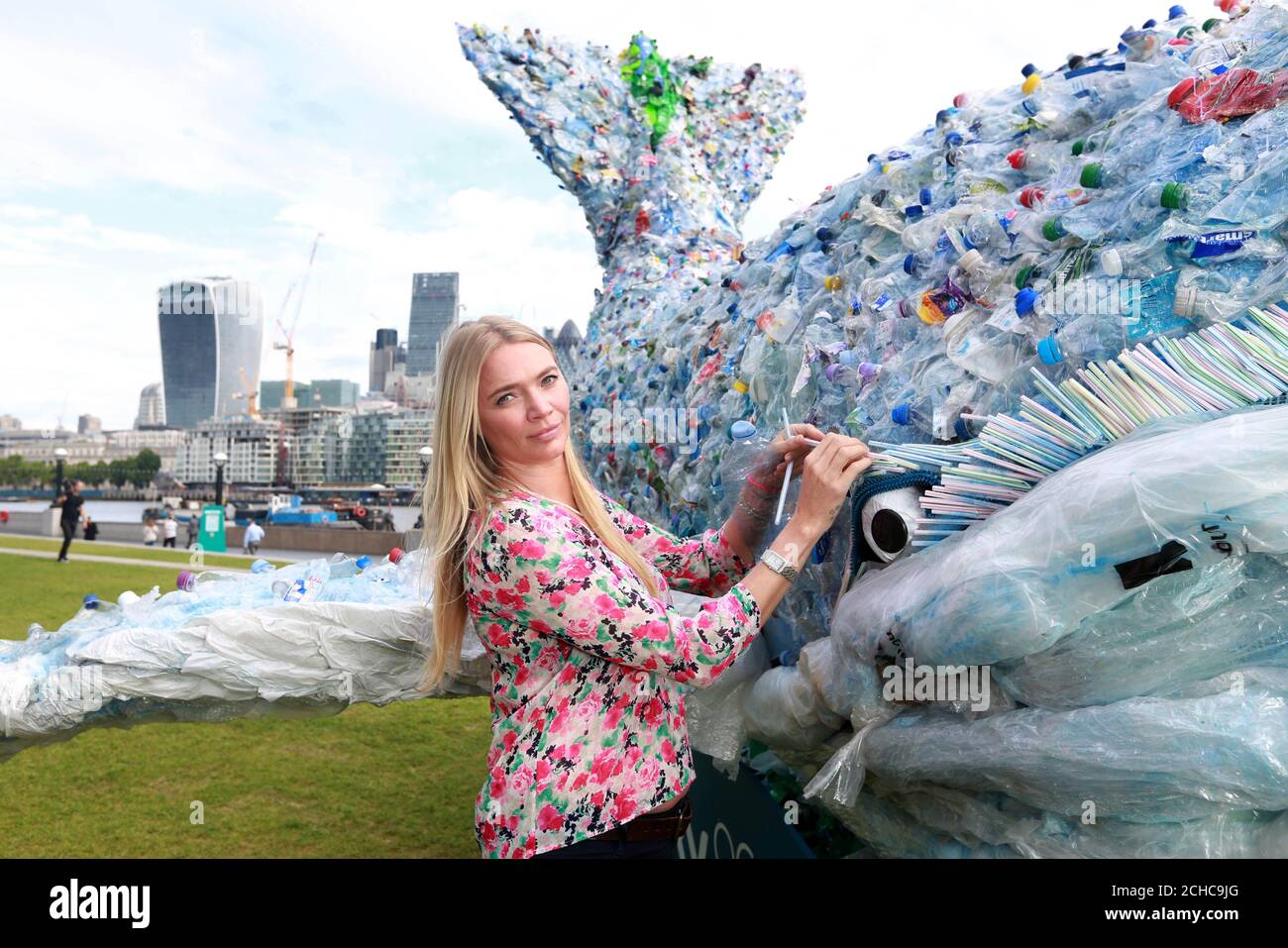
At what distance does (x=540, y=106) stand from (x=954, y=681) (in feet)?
14.6

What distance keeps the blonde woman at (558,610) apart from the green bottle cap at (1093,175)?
0.66m

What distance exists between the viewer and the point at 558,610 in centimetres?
154

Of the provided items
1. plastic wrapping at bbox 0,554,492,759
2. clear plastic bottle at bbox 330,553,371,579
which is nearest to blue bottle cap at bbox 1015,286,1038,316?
plastic wrapping at bbox 0,554,492,759

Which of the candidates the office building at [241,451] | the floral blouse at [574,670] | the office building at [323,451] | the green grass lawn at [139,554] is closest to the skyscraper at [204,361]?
the office building at [241,451]

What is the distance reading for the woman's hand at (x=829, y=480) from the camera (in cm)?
166

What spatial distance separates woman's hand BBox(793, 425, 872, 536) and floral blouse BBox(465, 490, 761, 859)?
0.56 ft

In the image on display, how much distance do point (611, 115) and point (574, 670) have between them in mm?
4241

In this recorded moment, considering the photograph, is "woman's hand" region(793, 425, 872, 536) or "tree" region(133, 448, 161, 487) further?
"tree" region(133, 448, 161, 487)

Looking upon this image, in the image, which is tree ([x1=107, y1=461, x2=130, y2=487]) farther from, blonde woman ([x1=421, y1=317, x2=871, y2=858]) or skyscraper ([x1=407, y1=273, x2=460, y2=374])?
blonde woman ([x1=421, y1=317, x2=871, y2=858])

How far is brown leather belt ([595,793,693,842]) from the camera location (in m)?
1.69

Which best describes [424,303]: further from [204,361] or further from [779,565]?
[204,361]

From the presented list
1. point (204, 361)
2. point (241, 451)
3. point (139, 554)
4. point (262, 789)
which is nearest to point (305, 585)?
point (262, 789)
